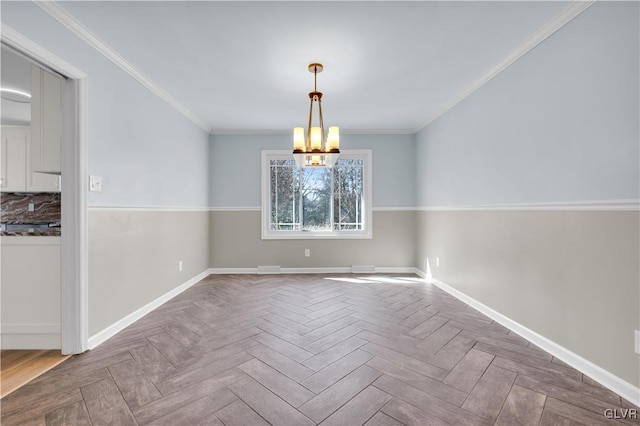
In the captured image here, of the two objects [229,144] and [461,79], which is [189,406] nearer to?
[461,79]

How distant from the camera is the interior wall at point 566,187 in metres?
1.62

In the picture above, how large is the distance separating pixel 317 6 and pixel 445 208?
2.87 meters

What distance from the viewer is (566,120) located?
1978 mm

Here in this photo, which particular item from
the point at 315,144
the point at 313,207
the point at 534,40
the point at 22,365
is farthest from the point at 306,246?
the point at 534,40

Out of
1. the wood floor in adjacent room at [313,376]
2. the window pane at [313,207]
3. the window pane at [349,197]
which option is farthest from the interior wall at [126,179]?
the window pane at [349,197]

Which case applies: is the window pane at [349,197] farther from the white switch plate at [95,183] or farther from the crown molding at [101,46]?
the white switch plate at [95,183]

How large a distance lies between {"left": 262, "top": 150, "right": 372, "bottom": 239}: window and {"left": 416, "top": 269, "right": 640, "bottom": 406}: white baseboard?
7.95 ft

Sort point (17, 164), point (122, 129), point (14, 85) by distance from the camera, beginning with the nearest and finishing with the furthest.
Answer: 1. point (122, 129)
2. point (14, 85)
3. point (17, 164)

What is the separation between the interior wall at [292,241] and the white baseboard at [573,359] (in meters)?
1.99

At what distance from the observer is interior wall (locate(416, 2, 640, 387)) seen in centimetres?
162

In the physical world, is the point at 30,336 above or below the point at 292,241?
below

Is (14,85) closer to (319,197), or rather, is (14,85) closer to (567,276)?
(319,197)

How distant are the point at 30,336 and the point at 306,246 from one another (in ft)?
11.0

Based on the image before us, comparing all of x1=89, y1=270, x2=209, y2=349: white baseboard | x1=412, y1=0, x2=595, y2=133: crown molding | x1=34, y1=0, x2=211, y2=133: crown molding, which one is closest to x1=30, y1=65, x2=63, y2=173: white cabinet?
x1=34, y1=0, x2=211, y2=133: crown molding
